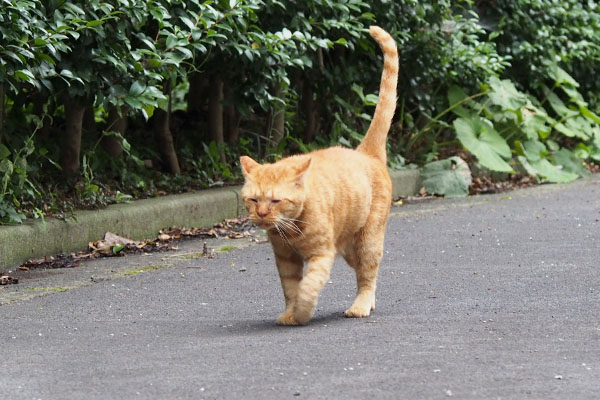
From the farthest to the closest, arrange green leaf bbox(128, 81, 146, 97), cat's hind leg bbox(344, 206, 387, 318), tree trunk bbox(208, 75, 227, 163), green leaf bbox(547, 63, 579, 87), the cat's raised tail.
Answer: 1. green leaf bbox(547, 63, 579, 87)
2. tree trunk bbox(208, 75, 227, 163)
3. green leaf bbox(128, 81, 146, 97)
4. the cat's raised tail
5. cat's hind leg bbox(344, 206, 387, 318)

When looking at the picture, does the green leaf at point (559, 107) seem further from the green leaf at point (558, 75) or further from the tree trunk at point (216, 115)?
the tree trunk at point (216, 115)

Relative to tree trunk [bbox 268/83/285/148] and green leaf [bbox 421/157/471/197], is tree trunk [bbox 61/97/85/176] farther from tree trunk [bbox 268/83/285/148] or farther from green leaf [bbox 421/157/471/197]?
green leaf [bbox 421/157/471/197]

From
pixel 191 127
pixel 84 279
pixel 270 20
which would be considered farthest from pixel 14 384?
pixel 191 127

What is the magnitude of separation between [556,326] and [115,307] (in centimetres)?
218

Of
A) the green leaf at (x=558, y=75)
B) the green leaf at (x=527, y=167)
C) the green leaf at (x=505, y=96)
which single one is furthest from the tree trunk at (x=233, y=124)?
the green leaf at (x=558, y=75)

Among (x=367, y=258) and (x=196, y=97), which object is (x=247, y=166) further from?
(x=196, y=97)

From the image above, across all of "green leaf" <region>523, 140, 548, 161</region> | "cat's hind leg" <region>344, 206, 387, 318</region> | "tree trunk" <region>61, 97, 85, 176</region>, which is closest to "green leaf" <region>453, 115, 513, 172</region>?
"green leaf" <region>523, 140, 548, 161</region>

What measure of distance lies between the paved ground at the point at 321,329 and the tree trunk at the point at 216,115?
2.06 meters

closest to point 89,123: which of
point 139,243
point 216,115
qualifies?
point 216,115

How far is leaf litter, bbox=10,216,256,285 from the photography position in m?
6.62

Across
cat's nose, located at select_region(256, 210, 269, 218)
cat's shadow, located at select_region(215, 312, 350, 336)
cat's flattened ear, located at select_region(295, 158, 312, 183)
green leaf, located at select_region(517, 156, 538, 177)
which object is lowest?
green leaf, located at select_region(517, 156, 538, 177)

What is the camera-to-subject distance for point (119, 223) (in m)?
7.33

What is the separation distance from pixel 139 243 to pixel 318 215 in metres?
2.71

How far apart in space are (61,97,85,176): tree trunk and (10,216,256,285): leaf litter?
826mm
